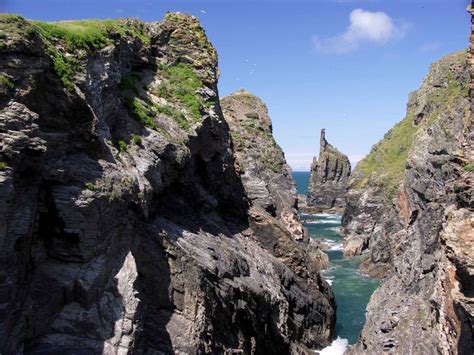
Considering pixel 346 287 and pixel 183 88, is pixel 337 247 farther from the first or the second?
pixel 183 88

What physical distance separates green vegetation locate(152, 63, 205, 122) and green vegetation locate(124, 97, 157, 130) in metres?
4.78

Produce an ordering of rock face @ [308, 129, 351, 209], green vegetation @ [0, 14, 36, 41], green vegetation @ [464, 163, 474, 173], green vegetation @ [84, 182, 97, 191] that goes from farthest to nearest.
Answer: rock face @ [308, 129, 351, 209], green vegetation @ [464, 163, 474, 173], green vegetation @ [84, 182, 97, 191], green vegetation @ [0, 14, 36, 41]

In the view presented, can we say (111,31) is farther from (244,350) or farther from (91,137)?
(244,350)

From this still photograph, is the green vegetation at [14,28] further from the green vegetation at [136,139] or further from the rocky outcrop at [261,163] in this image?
the rocky outcrop at [261,163]

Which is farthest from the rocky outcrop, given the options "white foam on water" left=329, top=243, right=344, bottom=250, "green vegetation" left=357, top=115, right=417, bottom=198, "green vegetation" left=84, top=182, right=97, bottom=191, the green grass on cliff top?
"green vegetation" left=357, top=115, right=417, bottom=198

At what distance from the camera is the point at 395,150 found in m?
119

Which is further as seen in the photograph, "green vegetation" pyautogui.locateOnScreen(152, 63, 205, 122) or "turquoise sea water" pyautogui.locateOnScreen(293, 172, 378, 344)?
"turquoise sea water" pyautogui.locateOnScreen(293, 172, 378, 344)

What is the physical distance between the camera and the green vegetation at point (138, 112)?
1096 inches

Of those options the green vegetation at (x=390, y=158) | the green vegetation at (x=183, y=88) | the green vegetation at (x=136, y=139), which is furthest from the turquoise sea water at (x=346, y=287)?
the green vegetation at (x=136, y=139)

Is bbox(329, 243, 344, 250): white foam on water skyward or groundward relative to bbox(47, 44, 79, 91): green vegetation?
groundward

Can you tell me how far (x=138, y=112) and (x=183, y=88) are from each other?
7.40 meters

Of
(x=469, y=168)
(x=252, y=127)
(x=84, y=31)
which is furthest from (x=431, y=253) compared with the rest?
(x=252, y=127)

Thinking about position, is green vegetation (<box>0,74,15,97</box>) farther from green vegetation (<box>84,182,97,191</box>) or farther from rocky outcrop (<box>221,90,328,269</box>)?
rocky outcrop (<box>221,90,328,269</box>)

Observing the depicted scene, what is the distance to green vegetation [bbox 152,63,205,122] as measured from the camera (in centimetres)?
3362
